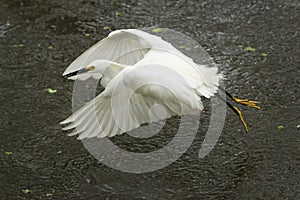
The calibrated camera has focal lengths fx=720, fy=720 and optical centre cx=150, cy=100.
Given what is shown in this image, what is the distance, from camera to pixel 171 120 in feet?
14.9

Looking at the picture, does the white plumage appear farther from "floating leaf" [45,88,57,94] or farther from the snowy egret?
Result: "floating leaf" [45,88,57,94]

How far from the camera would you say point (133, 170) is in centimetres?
406

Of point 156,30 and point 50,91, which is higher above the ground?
point 156,30

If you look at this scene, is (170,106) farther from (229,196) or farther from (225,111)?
(225,111)

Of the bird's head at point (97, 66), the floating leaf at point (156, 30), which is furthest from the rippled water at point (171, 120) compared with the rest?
the bird's head at point (97, 66)

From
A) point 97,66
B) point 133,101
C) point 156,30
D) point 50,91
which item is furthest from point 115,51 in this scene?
point 156,30

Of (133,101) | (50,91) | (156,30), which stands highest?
(133,101)

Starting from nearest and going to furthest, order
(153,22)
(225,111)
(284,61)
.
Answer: (225,111)
(284,61)
(153,22)

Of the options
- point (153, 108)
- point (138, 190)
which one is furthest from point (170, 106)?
point (138, 190)

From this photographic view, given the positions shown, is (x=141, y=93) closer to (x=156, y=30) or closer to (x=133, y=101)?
(x=133, y=101)

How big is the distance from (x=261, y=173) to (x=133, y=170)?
71 cm

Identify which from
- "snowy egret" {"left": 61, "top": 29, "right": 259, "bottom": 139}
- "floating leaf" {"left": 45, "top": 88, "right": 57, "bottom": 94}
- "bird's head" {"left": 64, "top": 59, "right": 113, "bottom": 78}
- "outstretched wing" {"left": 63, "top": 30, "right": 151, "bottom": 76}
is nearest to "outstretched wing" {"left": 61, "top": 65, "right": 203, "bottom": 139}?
"snowy egret" {"left": 61, "top": 29, "right": 259, "bottom": 139}

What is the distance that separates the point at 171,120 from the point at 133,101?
90 cm

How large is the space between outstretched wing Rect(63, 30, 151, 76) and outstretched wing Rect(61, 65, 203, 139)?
0.42 metres
